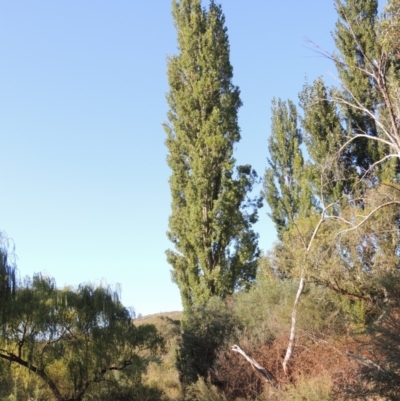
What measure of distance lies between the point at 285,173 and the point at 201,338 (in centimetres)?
1131

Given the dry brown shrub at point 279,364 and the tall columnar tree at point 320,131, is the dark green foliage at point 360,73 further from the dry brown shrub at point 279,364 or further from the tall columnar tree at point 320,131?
the dry brown shrub at point 279,364

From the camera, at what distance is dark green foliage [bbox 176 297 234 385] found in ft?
53.0

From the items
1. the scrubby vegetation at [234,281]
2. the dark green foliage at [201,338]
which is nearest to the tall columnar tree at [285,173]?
the scrubby vegetation at [234,281]

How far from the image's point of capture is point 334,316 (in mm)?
15266

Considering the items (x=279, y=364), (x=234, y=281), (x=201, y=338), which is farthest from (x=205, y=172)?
(x=279, y=364)

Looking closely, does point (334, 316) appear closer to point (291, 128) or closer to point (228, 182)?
point (228, 182)

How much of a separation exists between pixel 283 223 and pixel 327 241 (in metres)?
8.62

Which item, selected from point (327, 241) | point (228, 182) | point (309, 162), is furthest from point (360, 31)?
point (327, 241)

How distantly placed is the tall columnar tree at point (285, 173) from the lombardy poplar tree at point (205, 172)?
410 cm

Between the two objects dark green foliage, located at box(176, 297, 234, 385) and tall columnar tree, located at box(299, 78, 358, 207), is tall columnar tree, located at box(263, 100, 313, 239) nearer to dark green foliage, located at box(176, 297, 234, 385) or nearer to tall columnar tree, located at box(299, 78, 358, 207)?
tall columnar tree, located at box(299, 78, 358, 207)

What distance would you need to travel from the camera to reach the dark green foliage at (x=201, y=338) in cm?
1616

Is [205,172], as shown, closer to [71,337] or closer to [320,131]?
[320,131]

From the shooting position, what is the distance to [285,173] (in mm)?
25203

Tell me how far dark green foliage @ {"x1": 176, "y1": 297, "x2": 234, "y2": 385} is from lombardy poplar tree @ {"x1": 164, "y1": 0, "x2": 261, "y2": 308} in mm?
1344
